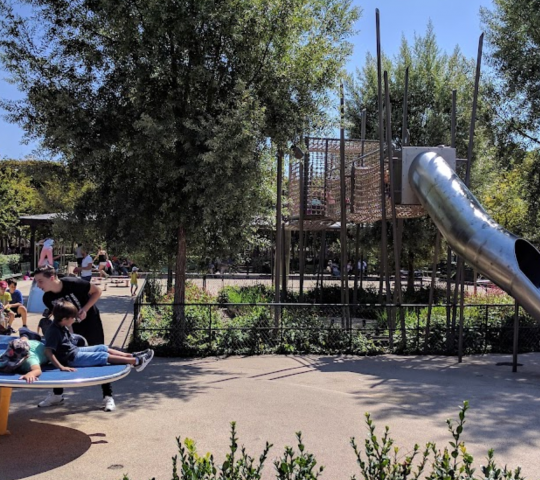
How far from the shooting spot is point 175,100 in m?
10.3

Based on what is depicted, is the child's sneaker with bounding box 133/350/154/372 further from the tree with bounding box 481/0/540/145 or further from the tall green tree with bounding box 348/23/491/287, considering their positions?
the tall green tree with bounding box 348/23/491/287

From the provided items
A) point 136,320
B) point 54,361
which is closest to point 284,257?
point 136,320

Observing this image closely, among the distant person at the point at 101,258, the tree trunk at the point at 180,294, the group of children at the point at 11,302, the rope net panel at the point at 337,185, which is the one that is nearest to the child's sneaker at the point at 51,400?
the tree trunk at the point at 180,294

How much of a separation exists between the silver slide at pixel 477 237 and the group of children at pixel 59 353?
5.69 metres

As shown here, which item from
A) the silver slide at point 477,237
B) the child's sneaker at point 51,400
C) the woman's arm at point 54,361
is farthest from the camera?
the silver slide at point 477,237

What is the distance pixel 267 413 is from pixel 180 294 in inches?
196

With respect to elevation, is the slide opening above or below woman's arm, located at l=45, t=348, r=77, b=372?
above

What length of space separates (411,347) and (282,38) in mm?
6176

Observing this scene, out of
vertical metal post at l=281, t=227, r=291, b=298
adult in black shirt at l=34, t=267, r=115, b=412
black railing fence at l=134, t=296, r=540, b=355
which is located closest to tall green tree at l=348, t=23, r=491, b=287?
vertical metal post at l=281, t=227, r=291, b=298

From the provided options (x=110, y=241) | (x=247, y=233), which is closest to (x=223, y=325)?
(x=247, y=233)

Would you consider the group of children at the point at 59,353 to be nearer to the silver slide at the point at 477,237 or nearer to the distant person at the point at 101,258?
the silver slide at the point at 477,237

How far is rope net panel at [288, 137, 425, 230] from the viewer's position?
12930mm

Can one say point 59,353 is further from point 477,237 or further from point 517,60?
point 517,60

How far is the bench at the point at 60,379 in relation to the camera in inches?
204
